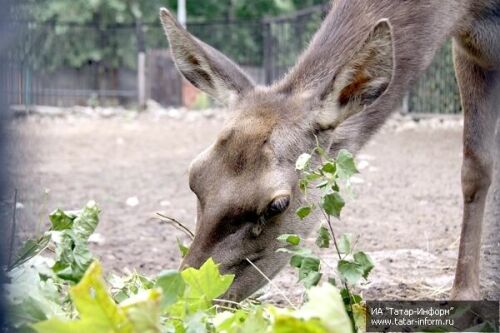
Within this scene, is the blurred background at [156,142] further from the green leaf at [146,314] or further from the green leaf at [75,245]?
the green leaf at [146,314]

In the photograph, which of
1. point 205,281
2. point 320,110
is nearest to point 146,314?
point 205,281

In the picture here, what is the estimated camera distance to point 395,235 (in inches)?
238

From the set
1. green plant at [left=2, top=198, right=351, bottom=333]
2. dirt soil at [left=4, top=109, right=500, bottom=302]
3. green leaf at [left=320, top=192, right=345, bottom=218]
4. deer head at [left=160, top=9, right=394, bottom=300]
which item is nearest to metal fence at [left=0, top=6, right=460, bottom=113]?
dirt soil at [left=4, top=109, right=500, bottom=302]

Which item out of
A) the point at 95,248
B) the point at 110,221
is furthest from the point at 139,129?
the point at 95,248

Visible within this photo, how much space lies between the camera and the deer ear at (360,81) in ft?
11.2

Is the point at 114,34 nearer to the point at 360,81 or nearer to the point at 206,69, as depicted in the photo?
the point at 206,69

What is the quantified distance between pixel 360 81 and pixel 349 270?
1.08m

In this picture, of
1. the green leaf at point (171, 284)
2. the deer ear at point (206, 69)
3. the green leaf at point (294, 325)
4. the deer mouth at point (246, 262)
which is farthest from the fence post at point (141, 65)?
the green leaf at point (294, 325)

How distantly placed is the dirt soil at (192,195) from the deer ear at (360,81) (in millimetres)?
852

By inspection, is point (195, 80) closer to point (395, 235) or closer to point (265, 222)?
point (265, 222)

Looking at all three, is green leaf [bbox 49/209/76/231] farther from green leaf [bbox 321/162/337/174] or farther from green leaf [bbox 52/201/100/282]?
green leaf [bbox 321/162/337/174]

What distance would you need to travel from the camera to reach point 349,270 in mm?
2744

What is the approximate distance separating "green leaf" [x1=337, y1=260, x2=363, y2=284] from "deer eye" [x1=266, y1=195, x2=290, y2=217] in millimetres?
624

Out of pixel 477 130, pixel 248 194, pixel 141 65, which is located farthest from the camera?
pixel 141 65
